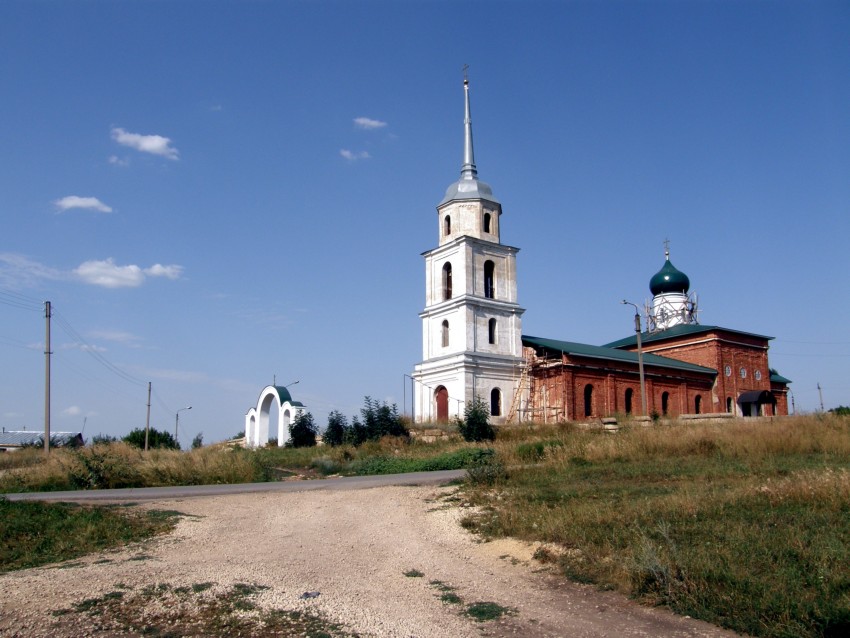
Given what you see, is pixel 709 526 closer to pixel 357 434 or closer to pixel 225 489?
pixel 225 489

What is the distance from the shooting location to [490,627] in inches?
258

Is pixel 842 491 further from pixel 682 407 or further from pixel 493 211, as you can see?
pixel 682 407

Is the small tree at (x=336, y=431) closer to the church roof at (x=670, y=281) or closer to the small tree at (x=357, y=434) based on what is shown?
the small tree at (x=357, y=434)

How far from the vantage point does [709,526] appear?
854 centimetres

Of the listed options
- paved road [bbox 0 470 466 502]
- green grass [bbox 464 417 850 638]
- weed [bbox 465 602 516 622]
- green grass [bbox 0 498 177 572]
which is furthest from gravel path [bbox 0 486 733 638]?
paved road [bbox 0 470 466 502]

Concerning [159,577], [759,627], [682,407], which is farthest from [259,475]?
[682,407]

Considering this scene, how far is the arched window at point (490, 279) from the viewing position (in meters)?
38.9

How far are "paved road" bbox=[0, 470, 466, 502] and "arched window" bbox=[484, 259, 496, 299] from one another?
22606mm

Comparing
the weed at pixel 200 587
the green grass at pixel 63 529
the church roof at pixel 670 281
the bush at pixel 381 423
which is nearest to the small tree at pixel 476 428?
the bush at pixel 381 423

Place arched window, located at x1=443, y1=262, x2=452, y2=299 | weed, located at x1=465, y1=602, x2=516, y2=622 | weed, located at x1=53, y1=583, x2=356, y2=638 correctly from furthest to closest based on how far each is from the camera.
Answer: arched window, located at x1=443, y1=262, x2=452, y2=299, weed, located at x1=465, y1=602, x2=516, y2=622, weed, located at x1=53, y1=583, x2=356, y2=638

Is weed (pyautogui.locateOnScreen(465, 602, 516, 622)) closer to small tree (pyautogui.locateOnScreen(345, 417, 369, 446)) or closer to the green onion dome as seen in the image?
small tree (pyautogui.locateOnScreen(345, 417, 369, 446))

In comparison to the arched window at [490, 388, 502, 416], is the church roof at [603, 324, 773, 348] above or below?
above

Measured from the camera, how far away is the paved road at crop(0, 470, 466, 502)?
13.6m

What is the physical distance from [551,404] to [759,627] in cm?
3204
